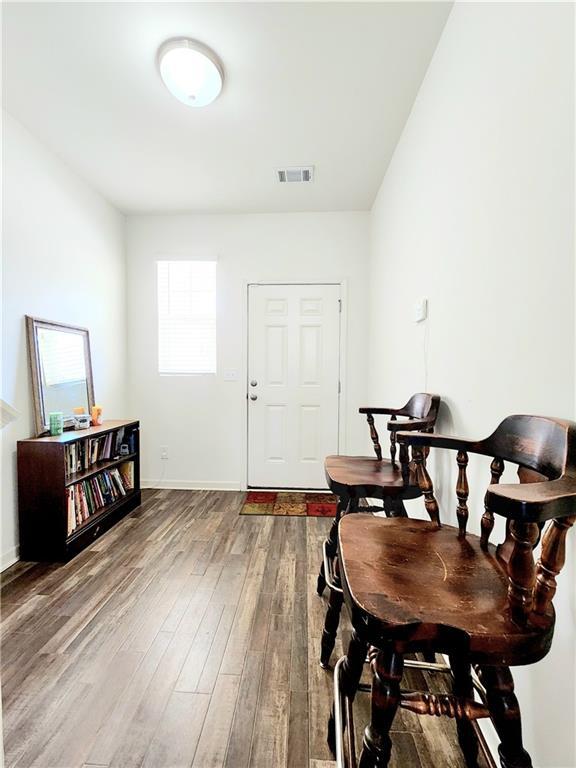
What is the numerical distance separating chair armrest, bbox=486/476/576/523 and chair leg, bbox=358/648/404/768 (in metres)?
0.40

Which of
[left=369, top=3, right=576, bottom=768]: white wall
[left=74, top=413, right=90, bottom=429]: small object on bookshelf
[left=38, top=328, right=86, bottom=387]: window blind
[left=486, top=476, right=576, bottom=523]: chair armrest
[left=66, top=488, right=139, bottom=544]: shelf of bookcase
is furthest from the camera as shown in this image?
[left=74, top=413, right=90, bottom=429]: small object on bookshelf

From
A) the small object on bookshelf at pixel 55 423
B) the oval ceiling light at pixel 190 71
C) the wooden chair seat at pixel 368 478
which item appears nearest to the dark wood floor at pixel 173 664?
the wooden chair seat at pixel 368 478

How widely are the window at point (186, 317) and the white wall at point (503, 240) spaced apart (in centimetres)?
212

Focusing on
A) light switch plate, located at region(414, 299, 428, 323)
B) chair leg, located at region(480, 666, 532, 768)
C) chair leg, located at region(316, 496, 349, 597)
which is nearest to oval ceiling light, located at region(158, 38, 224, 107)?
light switch plate, located at region(414, 299, 428, 323)

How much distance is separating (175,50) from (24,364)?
1.92 metres

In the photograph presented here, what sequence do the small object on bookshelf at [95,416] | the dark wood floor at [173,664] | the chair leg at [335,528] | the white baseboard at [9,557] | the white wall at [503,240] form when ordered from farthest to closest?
the small object on bookshelf at [95,416] → the white baseboard at [9,557] → the chair leg at [335,528] → the dark wood floor at [173,664] → the white wall at [503,240]

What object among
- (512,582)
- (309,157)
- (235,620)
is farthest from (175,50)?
(235,620)

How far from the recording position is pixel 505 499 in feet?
1.92

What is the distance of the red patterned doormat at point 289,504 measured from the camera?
2965 mm

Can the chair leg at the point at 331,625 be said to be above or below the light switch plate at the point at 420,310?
below

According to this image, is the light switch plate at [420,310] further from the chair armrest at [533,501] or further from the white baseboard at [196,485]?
the white baseboard at [196,485]

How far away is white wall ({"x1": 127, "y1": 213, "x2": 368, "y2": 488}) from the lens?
135 inches

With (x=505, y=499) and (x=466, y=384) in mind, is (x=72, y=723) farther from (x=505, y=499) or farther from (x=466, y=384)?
(x=466, y=384)

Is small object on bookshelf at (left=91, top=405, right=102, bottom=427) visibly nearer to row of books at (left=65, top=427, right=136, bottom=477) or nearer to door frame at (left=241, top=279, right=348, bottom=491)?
row of books at (left=65, top=427, right=136, bottom=477)
